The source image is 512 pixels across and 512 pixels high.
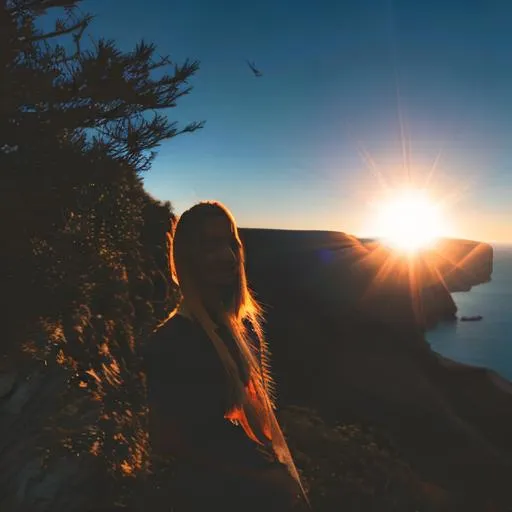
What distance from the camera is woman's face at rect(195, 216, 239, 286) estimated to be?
1.32 metres

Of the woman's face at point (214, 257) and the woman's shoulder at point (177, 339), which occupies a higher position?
the woman's face at point (214, 257)

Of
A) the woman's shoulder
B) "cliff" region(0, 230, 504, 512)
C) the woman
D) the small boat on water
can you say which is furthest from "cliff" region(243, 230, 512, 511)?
the small boat on water

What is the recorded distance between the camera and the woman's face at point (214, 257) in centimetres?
132

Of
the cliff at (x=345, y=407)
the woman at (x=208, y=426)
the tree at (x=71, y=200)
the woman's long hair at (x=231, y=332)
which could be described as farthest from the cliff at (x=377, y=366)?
the woman at (x=208, y=426)

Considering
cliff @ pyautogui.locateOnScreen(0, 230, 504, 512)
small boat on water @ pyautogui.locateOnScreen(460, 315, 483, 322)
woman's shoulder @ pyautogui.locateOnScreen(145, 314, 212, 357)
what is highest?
woman's shoulder @ pyautogui.locateOnScreen(145, 314, 212, 357)

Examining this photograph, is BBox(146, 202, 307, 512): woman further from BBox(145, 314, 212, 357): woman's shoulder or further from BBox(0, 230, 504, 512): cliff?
BBox(0, 230, 504, 512): cliff

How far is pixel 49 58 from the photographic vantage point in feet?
23.5

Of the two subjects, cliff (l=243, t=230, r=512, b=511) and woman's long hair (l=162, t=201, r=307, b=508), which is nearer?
woman's long hair (l=162, t=201, r=307, b=508)

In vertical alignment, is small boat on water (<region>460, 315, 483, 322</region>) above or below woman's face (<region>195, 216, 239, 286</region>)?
below

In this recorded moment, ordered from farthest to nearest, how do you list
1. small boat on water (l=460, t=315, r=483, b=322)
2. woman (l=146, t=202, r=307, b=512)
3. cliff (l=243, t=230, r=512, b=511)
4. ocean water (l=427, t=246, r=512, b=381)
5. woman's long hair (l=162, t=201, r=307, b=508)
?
small boat on water (l=460, t=315, r=483, b=322) < ocean water (l=427, t=246, r=512, b=381) < cliff (l=243, t=230, r=512, b=511) < woman's long hair (l=162, t=201, r=307, b=508) < woman (l=146, t=202, r=307, b=512)

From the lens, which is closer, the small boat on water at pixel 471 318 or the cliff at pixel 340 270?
the cliff at pixel 340 270

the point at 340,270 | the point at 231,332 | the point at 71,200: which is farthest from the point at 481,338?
the point at 231,332

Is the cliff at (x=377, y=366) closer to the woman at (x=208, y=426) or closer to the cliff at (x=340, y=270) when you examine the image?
the cliff at (x=340, y=270)

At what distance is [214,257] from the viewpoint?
1.32 m
